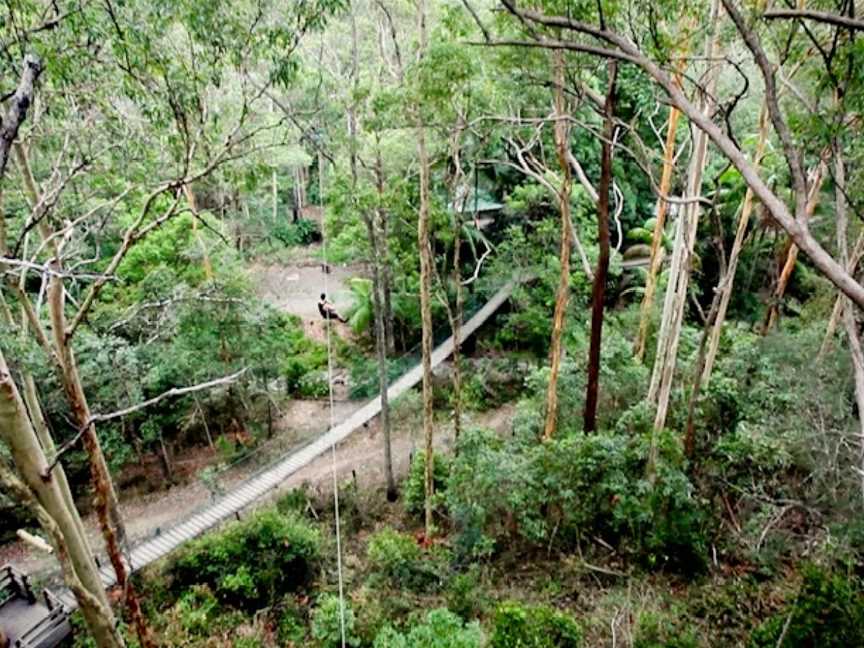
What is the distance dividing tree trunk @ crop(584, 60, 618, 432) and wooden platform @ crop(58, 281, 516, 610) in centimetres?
584

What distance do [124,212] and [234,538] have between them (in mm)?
7384

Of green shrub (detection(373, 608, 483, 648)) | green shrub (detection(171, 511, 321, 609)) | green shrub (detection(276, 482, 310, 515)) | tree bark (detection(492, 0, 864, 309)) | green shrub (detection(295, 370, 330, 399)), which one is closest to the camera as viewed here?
tree bark (detection(492, 0, 864, 309))

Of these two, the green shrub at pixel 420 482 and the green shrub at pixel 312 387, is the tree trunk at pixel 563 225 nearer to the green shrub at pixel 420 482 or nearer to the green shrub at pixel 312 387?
the green shrub at pixel 420 482

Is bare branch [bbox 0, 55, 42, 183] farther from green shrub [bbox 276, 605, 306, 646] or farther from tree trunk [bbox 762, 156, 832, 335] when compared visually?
tree trunk [bbox 762, 156, 832, 335]

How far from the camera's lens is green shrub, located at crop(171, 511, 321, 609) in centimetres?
896

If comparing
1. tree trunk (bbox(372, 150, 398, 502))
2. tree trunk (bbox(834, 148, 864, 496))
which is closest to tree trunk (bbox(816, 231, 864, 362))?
tree trunk (bbox(834, 148, 864, 496))

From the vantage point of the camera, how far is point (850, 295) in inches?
102

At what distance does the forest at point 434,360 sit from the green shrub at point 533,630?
0.04 m

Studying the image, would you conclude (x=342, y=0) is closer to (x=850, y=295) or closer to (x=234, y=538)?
(x=850, y=295)

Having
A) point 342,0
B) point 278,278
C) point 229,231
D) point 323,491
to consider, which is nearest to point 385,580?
point 323,491

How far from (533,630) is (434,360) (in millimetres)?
9649

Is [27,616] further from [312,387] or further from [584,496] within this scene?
[312,387]

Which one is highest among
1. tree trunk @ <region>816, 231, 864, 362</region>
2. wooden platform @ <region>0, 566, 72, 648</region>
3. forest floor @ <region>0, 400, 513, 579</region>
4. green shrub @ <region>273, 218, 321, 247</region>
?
tree trunk @ <region>816, 231, 864, 362</region>

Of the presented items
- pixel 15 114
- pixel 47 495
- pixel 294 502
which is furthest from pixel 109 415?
pixel 294 502
